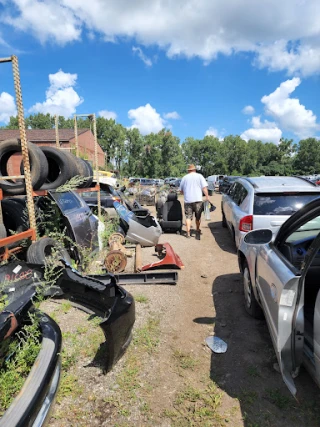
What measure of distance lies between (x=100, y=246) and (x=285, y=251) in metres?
3.88

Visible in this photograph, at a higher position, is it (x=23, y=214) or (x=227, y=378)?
(x=23, y=214)

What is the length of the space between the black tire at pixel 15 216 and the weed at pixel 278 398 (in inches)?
182

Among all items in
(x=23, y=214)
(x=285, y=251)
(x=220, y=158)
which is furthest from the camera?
(x=220, y=158)

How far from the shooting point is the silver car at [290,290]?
2047mm

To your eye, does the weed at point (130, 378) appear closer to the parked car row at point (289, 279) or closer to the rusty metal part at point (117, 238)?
the parked car row at point (289, 279)

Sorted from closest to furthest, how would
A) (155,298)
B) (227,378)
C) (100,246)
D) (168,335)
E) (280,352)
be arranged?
(280,352), (227,378), (168,335), (155,298), (100,246)

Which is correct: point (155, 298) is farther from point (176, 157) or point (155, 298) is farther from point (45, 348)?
point (176, 157)

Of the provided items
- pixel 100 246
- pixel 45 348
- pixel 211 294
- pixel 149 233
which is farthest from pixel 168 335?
pixel 149 233

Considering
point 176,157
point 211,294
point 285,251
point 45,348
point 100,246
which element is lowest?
point 211,294

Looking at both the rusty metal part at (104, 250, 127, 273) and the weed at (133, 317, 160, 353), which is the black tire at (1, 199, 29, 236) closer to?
the rusty metal part at (104, 250, 127, 273)

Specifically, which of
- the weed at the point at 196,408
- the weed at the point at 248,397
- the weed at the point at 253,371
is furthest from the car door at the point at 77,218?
the weed at the point at 248,397

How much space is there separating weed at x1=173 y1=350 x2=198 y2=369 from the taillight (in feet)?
9.62

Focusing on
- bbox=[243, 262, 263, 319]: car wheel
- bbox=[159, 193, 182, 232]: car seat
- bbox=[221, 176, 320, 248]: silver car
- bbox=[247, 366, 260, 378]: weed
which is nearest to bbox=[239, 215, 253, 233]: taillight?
bbox=[221, 176, 320, 248]: silver car

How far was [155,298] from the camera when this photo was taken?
14.0 feet
